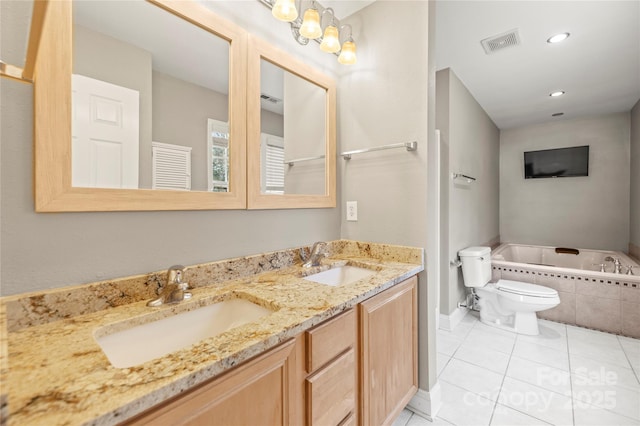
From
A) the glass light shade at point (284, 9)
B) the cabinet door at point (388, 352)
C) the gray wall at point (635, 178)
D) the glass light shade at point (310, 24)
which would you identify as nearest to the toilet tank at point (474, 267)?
the cabinet door at point (388, 352)

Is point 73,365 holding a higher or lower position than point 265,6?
lower

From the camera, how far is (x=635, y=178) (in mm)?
3354

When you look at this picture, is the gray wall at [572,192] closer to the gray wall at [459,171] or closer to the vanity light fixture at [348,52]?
the gray wall at [459,171]

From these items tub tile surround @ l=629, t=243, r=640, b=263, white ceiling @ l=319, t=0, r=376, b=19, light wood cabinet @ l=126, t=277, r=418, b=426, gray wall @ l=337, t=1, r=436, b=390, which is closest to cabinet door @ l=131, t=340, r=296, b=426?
light wood cabinet @ l=126, t=277, r=418, b=426

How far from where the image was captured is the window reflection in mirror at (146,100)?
2.83ft

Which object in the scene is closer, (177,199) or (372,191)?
(177,199)

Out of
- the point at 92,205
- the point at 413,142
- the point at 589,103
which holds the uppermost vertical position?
the point at 589,103

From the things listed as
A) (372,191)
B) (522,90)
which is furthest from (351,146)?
(522,90)

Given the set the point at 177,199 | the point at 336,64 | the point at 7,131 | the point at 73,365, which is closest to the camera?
the point at 73,365

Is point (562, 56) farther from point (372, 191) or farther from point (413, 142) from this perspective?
point (372, 191)

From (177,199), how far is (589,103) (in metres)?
4.90

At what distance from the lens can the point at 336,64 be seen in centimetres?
181

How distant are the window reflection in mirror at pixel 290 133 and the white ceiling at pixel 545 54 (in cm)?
118

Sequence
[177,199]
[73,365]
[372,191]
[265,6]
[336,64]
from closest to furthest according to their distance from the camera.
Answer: [73,365], [177,199], [265,6], [372,191], [336,64]
